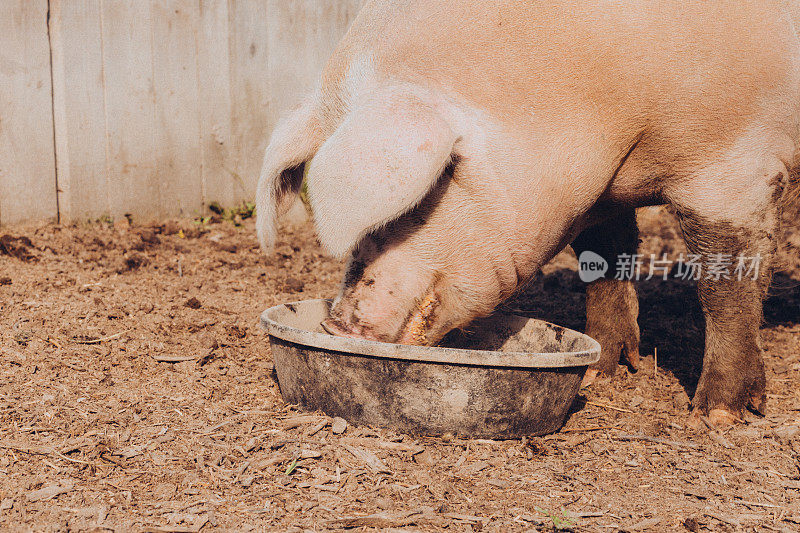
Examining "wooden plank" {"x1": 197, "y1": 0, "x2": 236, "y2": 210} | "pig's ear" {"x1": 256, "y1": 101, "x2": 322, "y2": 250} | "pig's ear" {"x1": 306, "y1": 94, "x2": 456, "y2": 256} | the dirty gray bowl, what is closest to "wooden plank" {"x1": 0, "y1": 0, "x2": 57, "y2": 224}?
"wooden plank" {"x1": 197, "y1": 0, "x2": 236, "y2": 210}

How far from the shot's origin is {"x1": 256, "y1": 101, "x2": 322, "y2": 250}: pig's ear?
2.84m

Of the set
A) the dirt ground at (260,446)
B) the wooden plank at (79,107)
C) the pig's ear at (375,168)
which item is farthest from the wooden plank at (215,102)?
the pig's ear at (375,168)

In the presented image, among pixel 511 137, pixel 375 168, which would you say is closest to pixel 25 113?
pixel 375 168

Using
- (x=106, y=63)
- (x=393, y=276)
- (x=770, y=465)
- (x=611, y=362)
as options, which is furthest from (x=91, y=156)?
(x=770, y=465)

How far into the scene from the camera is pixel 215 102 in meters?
5.50

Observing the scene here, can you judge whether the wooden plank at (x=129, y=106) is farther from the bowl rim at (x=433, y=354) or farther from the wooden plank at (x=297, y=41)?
the bowl rim at (x=433, y=354)

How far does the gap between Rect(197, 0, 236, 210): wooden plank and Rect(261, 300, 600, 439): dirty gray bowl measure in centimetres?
299

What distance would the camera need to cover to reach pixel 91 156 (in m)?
4.95

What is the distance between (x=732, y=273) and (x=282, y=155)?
1.74 meters

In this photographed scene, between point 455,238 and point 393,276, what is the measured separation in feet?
0.80

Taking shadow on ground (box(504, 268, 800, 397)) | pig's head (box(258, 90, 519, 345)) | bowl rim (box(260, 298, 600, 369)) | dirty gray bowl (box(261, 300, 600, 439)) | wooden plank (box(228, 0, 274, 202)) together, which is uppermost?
wooden plank (box(228, 0, 274, 202))

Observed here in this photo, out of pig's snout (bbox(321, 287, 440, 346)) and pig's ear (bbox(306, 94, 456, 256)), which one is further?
pig's snout (bbox(321, 287, 440, 346))

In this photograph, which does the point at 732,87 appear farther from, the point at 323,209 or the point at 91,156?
the point at 91,156

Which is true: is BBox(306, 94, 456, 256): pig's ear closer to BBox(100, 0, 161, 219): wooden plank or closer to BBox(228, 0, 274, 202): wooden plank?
BBox(100, 0, 161, 219): wooden plank
